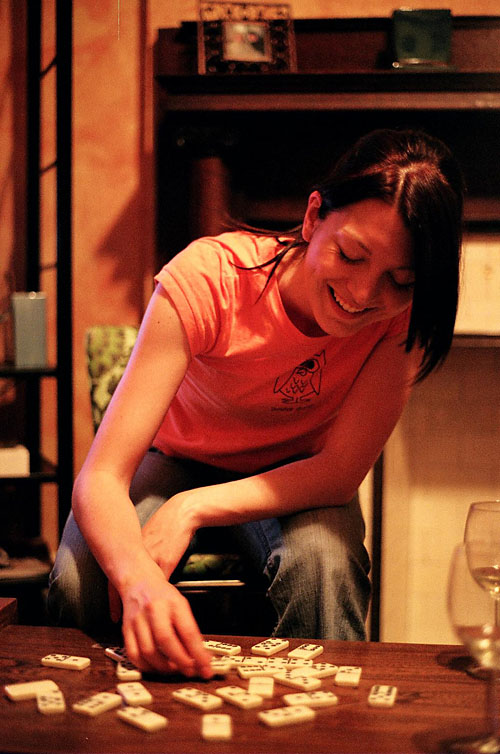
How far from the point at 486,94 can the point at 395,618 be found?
5.28ft

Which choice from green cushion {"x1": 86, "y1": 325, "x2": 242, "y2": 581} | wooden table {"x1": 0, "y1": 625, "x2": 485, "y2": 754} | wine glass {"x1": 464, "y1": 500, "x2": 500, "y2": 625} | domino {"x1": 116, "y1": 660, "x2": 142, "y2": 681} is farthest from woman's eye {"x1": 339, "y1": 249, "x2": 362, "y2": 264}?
green cushion {"x1": 86, "y1": 325, "x2": 242, "y2": 581}

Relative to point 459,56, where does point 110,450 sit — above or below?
below

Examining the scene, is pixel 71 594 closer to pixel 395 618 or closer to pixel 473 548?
pixel 473 548

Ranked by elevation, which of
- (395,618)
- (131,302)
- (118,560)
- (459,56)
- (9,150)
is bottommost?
(395,618)

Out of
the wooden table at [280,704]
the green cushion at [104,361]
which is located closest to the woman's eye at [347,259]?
the wooden table at [280,704]

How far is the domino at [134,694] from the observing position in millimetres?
924

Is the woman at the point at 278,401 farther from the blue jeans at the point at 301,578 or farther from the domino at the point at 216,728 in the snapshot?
the domino at the point at 216,728

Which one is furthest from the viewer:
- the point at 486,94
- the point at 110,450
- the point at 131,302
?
the point at 131,302

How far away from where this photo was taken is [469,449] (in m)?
2.63

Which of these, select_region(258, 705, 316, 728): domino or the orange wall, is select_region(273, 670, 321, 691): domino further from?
the orange wall

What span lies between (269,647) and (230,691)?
0.16m

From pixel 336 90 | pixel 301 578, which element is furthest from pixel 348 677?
pixel 336 90

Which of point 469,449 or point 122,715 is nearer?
point 122,715

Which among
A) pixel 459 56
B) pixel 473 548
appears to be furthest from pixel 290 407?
pixel 459 56
